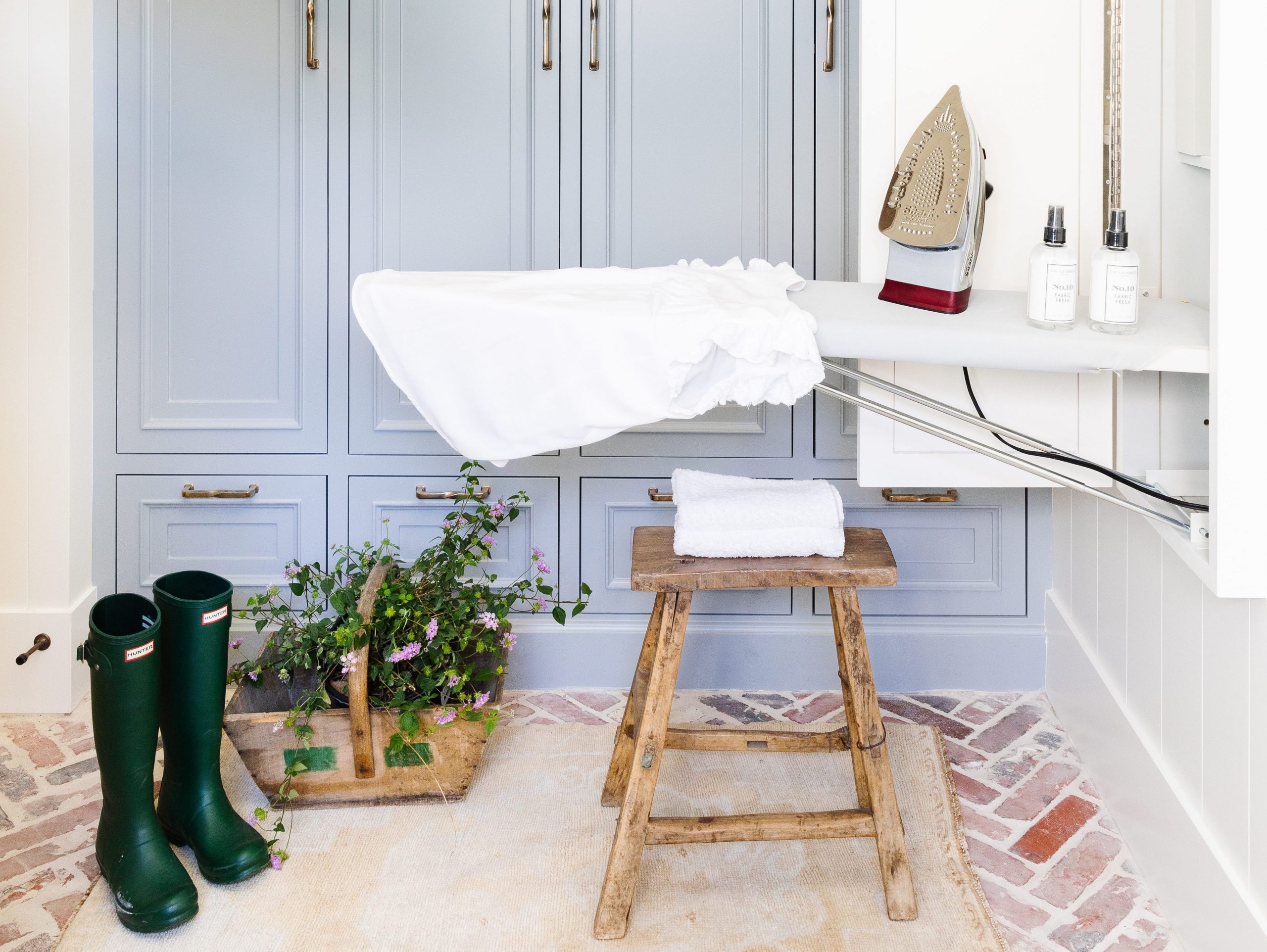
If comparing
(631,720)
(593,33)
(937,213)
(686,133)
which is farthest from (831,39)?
(631,720)

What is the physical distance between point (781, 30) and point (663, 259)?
0.59 meters

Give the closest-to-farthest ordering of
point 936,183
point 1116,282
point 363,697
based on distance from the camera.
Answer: point 1116,282, point 936,183, point 363,697

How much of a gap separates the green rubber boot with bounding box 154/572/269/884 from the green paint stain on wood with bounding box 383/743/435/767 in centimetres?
28

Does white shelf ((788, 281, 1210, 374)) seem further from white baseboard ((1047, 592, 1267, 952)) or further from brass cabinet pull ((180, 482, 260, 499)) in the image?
brass cabinet pull ((180, 482, 260, 499))

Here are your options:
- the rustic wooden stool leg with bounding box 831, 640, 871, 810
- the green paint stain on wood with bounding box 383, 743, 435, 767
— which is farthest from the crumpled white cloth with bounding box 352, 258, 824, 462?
the green paint stain on wood with bounding box 383, 743, 435, 767

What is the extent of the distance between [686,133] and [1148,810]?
A: 5.67ft

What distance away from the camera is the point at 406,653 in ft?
6.62

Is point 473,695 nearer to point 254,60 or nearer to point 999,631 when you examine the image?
point 999,631

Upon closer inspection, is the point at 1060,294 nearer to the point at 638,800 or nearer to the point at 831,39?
the point at 638,800

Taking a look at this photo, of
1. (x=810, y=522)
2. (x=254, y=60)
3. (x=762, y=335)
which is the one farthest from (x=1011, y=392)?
(x=254, y=60)

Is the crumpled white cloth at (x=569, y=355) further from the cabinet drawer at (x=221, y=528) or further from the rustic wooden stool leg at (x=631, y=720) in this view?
the cabinet drawer at (x=221, y=528)

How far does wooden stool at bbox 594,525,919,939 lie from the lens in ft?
5.52

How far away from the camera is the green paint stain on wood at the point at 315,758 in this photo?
2.04 meters

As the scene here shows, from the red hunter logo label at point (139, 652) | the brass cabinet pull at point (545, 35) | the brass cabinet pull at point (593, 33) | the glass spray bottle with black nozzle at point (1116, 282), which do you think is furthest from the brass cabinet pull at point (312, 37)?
the glass spray bottle with black nozzle at point (1116, 282)
